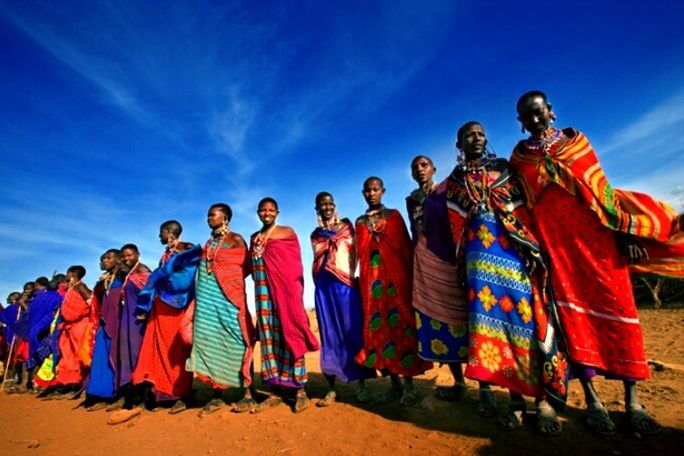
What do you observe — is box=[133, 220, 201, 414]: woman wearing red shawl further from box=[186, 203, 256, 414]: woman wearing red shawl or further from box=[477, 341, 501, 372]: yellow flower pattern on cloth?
box=[477, 341, 501, 372]: yellow flower pattern on cloth

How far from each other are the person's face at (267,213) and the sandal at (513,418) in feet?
12.3

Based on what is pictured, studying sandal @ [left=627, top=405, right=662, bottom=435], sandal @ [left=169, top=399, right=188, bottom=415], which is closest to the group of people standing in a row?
sandal @ [left=627, top=405, right=662, bottom=435]

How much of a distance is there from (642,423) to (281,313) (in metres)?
3.77

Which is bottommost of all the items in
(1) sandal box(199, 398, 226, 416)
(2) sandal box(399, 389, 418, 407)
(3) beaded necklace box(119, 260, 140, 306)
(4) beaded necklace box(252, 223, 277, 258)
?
(1) sandal box(199, 398, 226, 416)

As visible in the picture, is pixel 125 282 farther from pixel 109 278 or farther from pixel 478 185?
pixel 478 185

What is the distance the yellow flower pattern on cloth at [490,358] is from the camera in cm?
316

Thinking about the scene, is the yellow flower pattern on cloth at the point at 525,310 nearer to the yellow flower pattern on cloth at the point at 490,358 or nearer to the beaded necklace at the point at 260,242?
the yellow flower pattern on cloth at the point at 490,358

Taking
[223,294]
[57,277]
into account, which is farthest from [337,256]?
[57,277]

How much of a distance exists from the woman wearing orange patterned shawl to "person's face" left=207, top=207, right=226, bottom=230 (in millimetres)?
3842

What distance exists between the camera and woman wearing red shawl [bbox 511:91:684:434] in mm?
3031

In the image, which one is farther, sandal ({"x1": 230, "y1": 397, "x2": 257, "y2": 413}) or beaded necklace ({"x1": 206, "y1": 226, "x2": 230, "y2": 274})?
beaded necklace ({"x1": 206, "y1": 226, "x2": 230, "y2": 274})

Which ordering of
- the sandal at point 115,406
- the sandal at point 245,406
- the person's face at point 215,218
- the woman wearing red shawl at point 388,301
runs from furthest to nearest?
the sandal at point 115,406
the person's face at point 215,218
the sandal at point 245,406
the woman wearing red shawl at point 388,301

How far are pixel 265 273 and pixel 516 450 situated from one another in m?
3.50

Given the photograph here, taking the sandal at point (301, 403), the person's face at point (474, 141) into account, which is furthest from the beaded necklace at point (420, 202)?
the sandal at point (301, 403)
